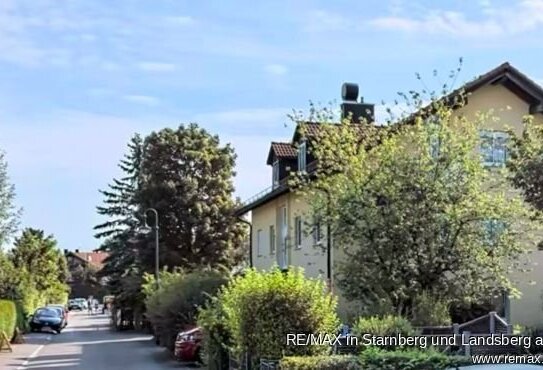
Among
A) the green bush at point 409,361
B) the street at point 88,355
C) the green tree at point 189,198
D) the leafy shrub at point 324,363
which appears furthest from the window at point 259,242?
the green bush at point 409,361

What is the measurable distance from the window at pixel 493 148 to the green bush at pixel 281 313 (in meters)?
10.0

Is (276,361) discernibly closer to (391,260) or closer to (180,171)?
(391,260)

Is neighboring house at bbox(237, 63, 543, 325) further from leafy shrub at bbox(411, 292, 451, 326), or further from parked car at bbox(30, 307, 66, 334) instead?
parked car at bbox(30, 307, 66, 334)

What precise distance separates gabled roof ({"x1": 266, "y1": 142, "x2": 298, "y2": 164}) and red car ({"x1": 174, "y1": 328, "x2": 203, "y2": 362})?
12.5 m

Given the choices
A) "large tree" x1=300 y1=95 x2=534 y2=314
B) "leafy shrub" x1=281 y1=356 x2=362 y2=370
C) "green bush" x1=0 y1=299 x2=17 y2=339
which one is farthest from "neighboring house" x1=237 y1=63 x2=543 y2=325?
"green bush" x1=0 y1=299 x2=17 y2=339

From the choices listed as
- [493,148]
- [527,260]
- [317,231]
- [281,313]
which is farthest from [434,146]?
[281,313]

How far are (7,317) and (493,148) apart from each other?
2074 cm

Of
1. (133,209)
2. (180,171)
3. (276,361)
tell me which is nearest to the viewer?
(276,361)

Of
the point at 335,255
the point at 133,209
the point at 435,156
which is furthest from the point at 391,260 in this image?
the point at 133,209

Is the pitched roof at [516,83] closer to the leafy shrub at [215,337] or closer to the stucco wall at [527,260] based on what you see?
the stucco wall at [527,260]

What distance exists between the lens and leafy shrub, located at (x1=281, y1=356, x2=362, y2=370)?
12.1 m

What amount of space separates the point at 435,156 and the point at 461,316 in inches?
255

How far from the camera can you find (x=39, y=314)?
165 ft

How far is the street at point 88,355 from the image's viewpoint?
26.0m
